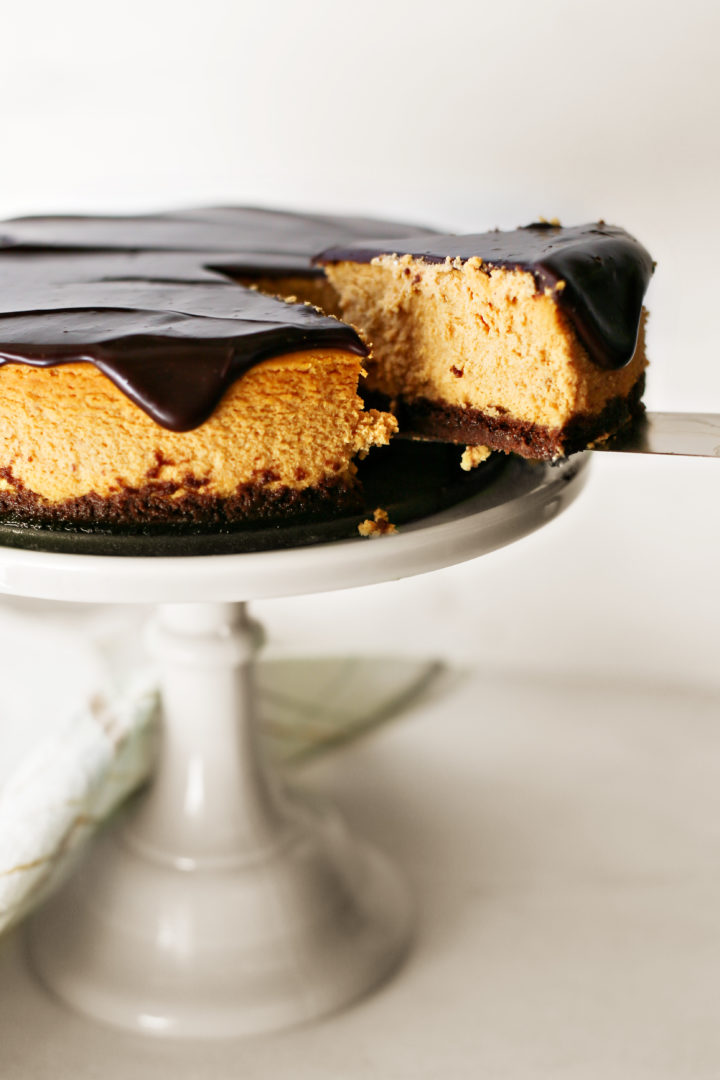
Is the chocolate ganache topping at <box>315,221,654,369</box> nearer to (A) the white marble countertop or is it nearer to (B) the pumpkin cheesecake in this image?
(B) the pumpkin cheesecake

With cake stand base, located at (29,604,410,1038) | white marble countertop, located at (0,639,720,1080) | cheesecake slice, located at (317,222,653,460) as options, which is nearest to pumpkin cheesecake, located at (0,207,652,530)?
cheesecake slice, located at (317,222,653,460)

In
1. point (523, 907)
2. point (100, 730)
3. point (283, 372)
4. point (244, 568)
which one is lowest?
point (523, 907)

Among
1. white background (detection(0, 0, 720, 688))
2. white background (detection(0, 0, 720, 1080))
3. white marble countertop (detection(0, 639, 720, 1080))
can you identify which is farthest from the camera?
white background (detection(0, 0, 720, 688))

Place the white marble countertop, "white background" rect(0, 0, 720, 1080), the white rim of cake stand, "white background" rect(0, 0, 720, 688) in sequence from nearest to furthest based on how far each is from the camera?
1. the white rim of cake stand
2. the white marble countertop
3. "white background" rect(0, 0, 720, 1080)
4. "white background" rect(0, 0, 720, 688)

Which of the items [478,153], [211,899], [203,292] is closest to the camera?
[203,292]

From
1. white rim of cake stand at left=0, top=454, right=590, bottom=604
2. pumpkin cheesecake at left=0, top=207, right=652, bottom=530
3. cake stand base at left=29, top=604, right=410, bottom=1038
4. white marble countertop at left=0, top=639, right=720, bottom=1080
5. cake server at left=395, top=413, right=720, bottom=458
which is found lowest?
white marble countertop at left=0, top=639, right=720, bottom=1080

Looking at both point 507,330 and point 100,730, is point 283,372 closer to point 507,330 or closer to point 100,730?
point 507,330

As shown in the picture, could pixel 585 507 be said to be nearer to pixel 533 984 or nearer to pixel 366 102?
pixel 366 102

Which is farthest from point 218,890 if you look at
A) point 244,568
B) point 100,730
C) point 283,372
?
point 283,372

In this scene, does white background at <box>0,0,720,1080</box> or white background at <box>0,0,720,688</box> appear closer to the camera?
white background at <box>0,0,720,1080</box>
